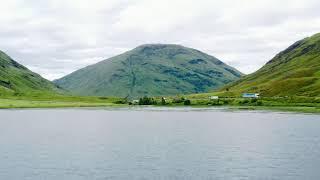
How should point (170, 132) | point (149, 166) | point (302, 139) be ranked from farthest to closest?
point (170, 132), point (302, 139), point (149, 166)

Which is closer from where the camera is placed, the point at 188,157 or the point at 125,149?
the point at 188,157

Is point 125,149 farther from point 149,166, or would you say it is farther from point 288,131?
point 288,131

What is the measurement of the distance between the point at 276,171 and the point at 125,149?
33163 mm

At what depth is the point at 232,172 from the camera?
211 ft

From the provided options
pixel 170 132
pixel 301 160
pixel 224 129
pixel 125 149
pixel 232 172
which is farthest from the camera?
pixel 224 129

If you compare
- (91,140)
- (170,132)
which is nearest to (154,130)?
A: (170,132)

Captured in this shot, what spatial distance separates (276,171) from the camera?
6550 centimetres

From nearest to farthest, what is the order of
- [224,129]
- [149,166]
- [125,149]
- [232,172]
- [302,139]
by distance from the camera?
[232,172]
[149,166]
[125,149]
[302,139]
[224,129]

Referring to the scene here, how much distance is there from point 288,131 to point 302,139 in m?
20.9

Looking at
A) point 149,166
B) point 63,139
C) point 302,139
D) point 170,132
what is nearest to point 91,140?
point 63,139

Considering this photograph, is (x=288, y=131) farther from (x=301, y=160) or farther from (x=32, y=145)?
(x=32, y=145)

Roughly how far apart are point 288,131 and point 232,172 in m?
67.6

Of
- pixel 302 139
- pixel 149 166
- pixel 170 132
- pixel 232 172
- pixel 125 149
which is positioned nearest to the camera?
pixel 232 172

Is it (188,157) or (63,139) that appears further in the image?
(63,139)
